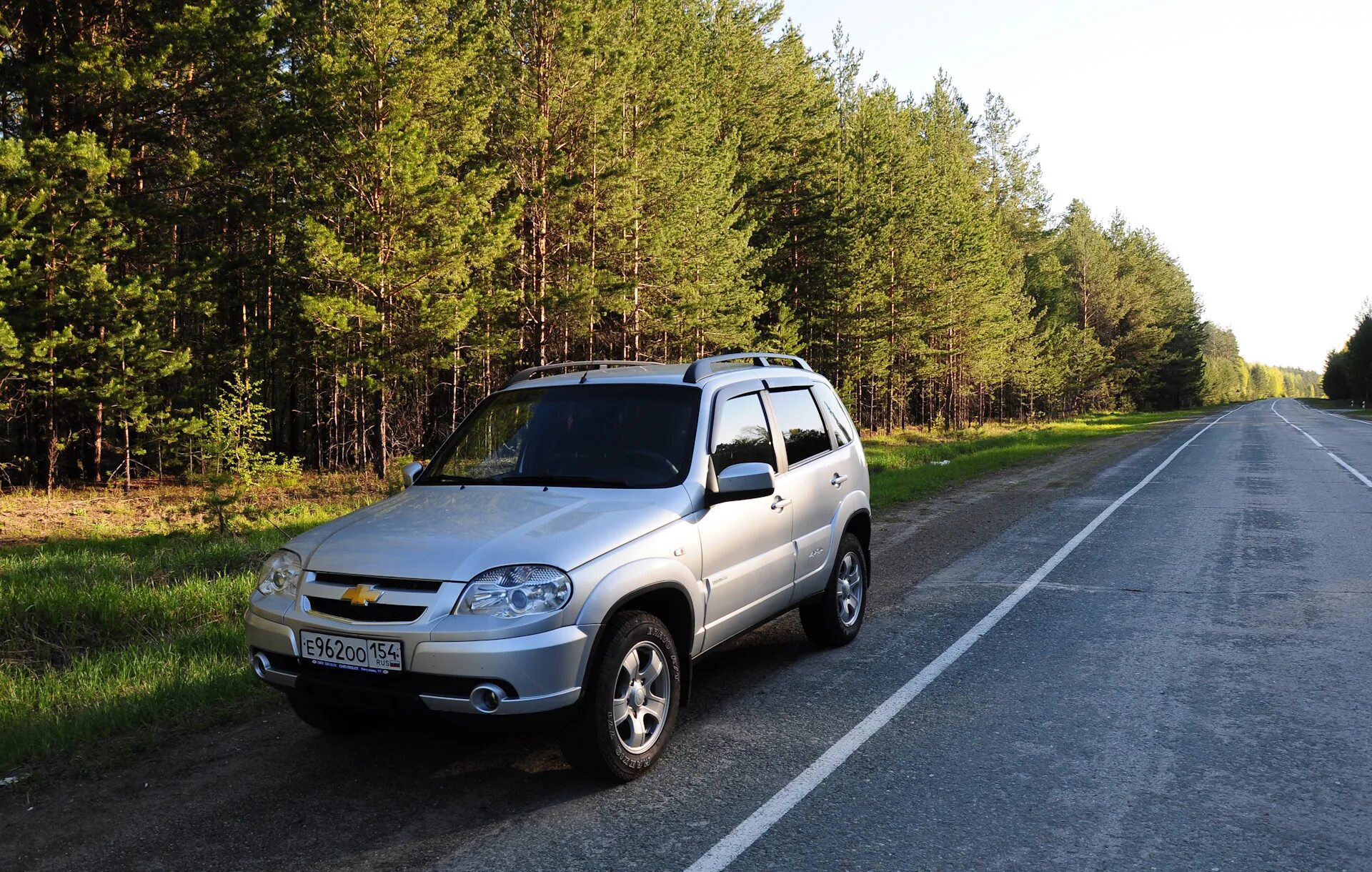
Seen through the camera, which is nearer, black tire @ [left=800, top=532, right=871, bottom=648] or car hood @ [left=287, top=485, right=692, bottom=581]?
car hood @ [left=287, top=485, right=692, bottom=581]

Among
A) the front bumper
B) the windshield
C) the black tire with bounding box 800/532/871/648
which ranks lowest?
the black tire with bounding box 800/532/871/648

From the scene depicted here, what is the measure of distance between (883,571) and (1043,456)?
18.4 meters

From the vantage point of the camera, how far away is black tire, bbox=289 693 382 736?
4812 millimetres

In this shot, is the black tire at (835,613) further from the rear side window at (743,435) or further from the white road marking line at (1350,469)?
the white road marking line at (1350,469)

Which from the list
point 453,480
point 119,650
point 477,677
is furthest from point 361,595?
point 119,650

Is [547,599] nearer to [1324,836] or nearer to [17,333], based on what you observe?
[1324,836]

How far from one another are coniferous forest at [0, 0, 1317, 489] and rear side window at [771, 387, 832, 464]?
1026 centimetres

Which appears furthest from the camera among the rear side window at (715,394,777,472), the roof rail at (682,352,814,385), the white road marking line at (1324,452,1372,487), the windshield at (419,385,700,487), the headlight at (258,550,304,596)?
the white road marking line at (1324,452,1372,487)

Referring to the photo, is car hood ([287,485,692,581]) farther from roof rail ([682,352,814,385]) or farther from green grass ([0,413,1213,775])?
green grass ([0,413,1213,775])

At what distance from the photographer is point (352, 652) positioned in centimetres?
398

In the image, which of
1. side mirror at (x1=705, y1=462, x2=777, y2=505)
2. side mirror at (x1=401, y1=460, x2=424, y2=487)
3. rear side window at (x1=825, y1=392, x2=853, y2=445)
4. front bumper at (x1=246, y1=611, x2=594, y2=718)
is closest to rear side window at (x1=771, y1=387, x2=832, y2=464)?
rear side window at (x1=825, y1=392, x2=853, y2=445)

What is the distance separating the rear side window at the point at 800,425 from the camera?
6070 mm

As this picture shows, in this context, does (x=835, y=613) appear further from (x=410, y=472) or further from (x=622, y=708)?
(x=410, y=472)

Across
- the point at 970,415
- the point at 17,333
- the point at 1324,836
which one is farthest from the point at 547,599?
the point at 970,415
